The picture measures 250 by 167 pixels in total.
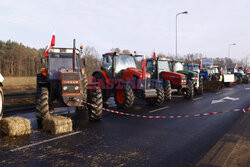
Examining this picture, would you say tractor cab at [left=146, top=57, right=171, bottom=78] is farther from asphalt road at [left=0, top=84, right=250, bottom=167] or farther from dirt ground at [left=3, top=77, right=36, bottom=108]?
dirt ground at [left=3, top=77, right=36, bottom=108]

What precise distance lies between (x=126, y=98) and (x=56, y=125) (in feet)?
13.0

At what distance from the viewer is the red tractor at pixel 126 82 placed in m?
9.38

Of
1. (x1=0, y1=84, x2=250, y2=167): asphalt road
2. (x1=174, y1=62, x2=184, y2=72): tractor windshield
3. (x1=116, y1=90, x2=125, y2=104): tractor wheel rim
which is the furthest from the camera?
(x1=174, y1=62, x2=184, y2=72): tractor windshield

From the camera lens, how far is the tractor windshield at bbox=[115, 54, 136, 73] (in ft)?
33.0

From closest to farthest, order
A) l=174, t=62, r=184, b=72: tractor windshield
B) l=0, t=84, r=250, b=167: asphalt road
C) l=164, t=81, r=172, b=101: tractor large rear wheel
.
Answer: l=0, t=84, r=250, b=167: asphalt road, l=164, t=81, r=172, b=101: tractor large rear wheel, l=174, t=62, r=184, b=72: tractor windshield

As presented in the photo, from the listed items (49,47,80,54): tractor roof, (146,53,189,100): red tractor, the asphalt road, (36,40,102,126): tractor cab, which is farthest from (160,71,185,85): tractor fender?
(49,47,80,54): tractor roof

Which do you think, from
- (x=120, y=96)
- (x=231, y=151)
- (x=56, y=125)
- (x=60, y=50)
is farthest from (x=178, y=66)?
(x=56, y=125)

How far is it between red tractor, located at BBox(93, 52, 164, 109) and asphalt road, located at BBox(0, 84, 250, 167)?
7.49 ft

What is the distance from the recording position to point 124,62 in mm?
10289

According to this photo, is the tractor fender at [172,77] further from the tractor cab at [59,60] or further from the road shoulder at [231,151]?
the tractor cab at [59,60]

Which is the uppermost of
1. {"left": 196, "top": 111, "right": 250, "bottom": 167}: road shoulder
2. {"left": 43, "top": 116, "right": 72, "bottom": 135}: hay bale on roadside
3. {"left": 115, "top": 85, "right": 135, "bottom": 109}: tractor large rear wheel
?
{"left": 115, "top": 85, "right": 135, "bottom": 109}: tractor large rear wheel

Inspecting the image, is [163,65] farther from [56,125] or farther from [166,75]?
[56,125]

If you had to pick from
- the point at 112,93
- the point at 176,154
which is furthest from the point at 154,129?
the point at 112,93

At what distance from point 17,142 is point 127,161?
279 cm
